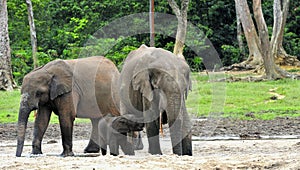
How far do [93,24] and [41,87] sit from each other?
20645mm

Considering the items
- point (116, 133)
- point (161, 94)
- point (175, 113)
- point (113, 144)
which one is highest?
point (161, 94)

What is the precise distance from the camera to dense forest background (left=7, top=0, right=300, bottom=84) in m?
30.6

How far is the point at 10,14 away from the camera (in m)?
32.6

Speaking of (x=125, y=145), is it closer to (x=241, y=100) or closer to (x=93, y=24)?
(x=241, y=100)

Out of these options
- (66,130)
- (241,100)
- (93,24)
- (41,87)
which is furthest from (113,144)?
(93,24)

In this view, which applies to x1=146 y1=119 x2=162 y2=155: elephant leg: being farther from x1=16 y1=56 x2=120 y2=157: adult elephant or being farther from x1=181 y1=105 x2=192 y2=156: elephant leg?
x1=16 y1=56 x2=120 y2=157: adult elephant

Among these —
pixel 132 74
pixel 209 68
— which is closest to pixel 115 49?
pixel 209 68

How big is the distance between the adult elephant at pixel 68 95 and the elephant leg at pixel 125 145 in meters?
0.96

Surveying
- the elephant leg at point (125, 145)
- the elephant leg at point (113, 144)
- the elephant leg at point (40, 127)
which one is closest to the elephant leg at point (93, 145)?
the elephant leg at point (40, 127)

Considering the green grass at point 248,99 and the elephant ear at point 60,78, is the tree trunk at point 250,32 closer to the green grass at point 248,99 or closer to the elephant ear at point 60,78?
the green grass at point 248,99

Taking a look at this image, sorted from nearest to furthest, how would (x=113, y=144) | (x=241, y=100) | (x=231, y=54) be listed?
(x=113, y=144) → (x=241, y=100) → (x=231, y=54)

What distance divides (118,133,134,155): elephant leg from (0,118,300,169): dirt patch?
20 centimetres

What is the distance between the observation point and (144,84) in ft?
33.4

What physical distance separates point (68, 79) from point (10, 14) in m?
20.8
